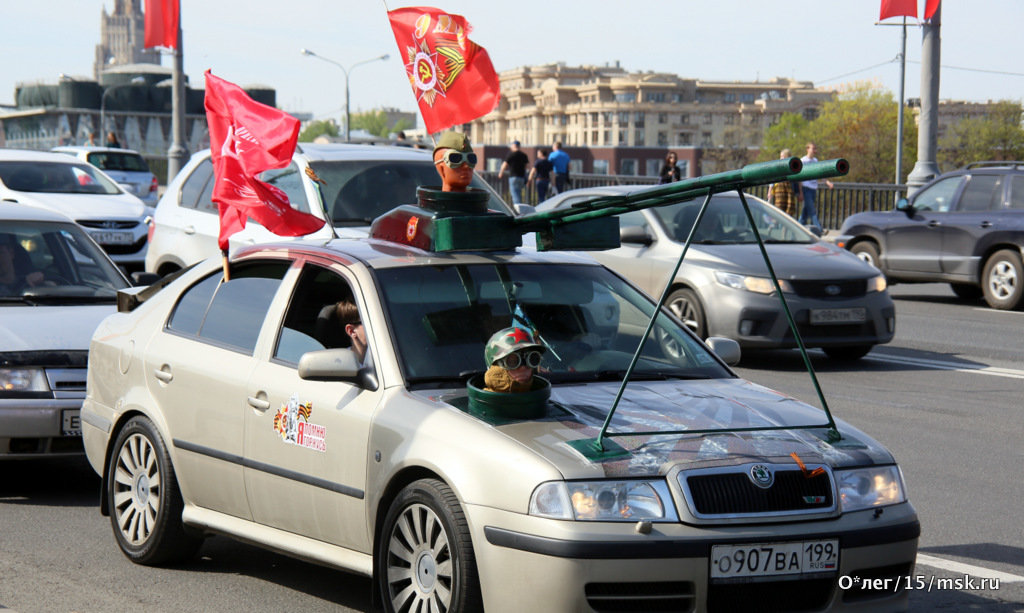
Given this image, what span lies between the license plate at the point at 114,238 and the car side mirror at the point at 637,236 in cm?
812

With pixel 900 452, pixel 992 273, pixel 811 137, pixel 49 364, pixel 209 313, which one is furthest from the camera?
pixel 811 137

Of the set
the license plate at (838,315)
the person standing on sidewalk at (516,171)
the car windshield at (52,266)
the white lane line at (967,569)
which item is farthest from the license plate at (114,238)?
the white lane line at (967,569)

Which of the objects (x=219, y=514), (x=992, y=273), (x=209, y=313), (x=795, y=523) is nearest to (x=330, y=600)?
(x=219, y=514)

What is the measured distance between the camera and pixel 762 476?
14.4 ft

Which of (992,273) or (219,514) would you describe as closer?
(219,514)

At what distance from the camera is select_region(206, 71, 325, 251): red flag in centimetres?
629

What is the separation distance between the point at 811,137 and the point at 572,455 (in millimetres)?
152148

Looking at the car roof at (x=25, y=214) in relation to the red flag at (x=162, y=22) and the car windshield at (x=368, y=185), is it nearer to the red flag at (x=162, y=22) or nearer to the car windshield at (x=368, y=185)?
the car windshield at (x=368, y=185)

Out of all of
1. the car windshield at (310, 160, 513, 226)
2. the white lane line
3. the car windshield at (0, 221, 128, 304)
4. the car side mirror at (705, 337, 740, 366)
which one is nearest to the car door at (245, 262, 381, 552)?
the car side mirror at (705, 337, 740, 366)

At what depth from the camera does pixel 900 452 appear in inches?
341

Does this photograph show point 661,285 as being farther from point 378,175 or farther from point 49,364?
point 49,364

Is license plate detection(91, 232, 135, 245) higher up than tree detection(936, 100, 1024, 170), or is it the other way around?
tree detection(936, 100, 1024, 170)

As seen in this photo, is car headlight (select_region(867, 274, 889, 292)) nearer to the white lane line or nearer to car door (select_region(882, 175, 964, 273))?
car door (select_region(882, 175, 964, 273))

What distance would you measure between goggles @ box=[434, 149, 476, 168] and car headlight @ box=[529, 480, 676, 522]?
2682mm
